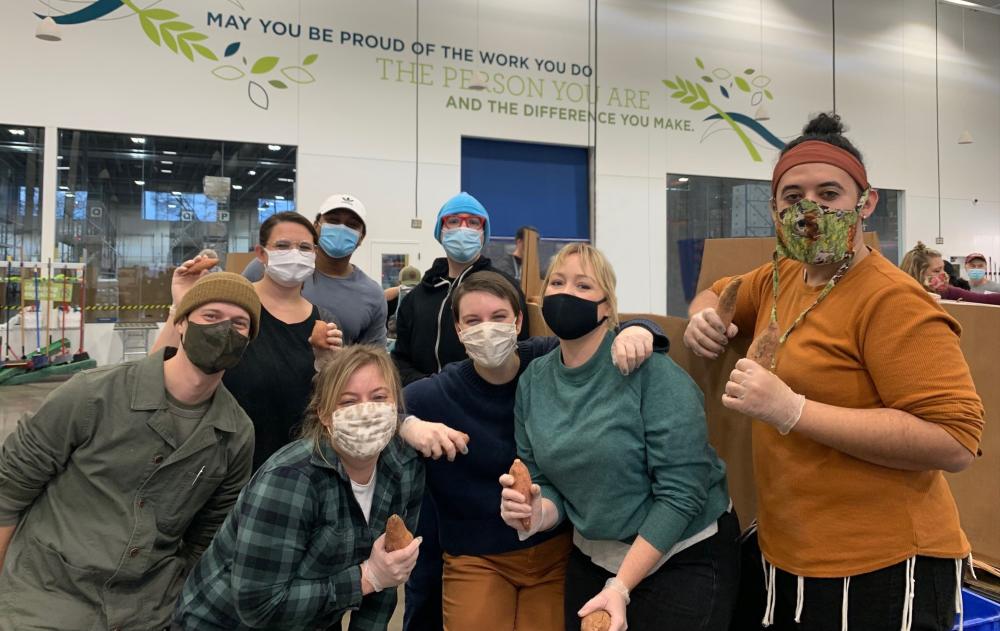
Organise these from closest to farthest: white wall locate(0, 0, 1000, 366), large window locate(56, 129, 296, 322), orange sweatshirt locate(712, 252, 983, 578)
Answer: orange sweatshirt locate(712, 252, 983, 578) → white wall locate(0, 0, 1000, 366) → large window locate(56, 129, 296, 322)

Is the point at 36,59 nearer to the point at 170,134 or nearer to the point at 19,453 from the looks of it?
the point at 170,134

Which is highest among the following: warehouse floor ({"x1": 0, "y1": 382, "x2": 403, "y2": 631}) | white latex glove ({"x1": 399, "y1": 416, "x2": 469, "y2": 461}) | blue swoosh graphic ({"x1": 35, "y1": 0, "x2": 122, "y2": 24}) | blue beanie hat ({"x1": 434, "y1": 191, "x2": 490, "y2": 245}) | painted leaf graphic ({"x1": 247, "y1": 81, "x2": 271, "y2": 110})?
blue swoosh graphic ({"x1": 35, "y1": 0, "x2": 122, "y2": 24})

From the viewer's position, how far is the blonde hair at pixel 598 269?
1.70 meters

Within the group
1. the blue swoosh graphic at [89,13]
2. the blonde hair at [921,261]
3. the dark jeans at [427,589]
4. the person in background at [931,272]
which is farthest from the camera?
the blue swoosh graphic at [89,13]

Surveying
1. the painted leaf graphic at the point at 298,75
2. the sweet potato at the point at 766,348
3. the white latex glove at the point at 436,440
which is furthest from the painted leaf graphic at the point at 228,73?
the sweet potato at the point at 766,348

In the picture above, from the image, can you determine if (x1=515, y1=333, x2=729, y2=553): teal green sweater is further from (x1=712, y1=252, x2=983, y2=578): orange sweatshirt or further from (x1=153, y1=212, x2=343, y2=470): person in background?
(x1=153, y1=212, x2=343, y2=470): person in background

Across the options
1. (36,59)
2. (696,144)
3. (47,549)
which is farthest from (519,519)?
(696,144)

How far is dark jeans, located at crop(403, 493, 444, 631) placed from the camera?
7.08ft

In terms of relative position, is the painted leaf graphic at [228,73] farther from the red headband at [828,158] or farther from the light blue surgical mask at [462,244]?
the red headband at [828,158]

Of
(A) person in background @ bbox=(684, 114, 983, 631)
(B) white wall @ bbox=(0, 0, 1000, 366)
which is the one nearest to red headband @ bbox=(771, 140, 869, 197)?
(A) person in background @ bbox=(684, 114, 983, 631)

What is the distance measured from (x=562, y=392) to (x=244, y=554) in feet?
3.01

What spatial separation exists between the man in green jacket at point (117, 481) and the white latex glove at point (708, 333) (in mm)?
1290

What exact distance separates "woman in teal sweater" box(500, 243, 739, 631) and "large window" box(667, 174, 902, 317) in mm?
8745

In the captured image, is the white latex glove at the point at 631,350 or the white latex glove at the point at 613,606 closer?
the white latex glove at the point at 613,606
